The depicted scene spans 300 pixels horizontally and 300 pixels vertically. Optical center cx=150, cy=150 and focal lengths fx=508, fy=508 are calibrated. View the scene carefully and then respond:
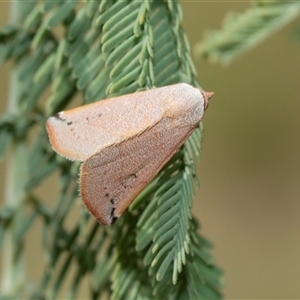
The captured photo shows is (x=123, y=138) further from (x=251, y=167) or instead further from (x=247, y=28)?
(x=251, y=167)

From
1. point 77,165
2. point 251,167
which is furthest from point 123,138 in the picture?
point 251,167

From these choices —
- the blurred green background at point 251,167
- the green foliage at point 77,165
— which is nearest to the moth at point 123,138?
the green foliage at point 77,165

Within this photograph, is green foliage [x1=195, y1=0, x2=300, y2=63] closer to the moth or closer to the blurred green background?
the moth

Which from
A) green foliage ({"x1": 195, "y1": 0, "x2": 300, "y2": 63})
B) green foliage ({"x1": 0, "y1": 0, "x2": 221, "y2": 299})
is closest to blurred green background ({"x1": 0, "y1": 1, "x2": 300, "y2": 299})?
green foliage ({"x1": 0, "y1": 0, "x2": 221, "y2": 299})

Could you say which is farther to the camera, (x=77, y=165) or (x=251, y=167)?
(x=251, y=167)

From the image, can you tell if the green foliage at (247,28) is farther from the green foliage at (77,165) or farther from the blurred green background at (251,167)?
the blurred green background at (251,167)
